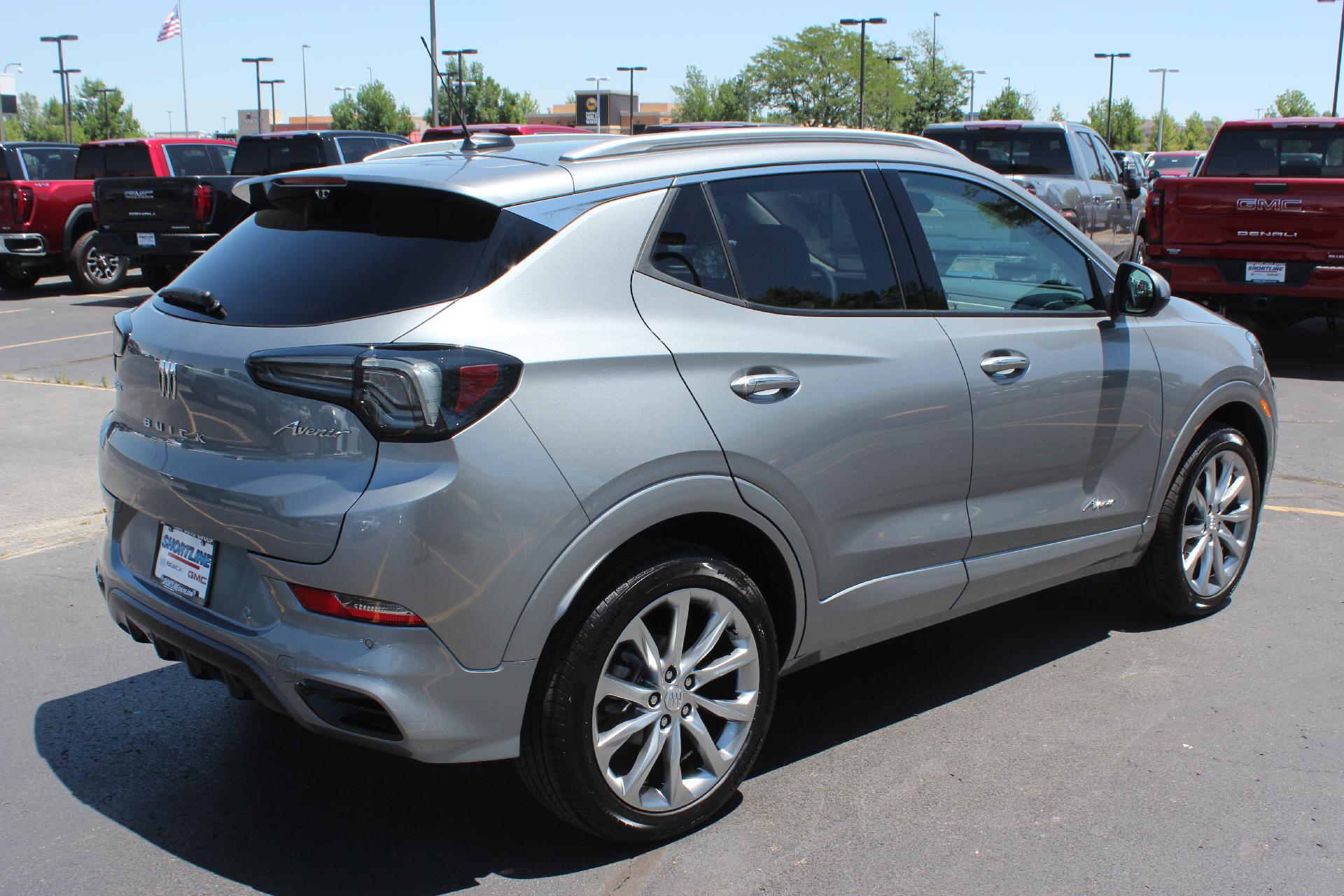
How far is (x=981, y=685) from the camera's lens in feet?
14.7

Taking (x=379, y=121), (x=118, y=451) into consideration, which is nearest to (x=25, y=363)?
(x=118, y=451)

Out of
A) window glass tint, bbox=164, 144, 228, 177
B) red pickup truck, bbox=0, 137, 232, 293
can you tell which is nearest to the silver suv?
red pickup truck, bbox=0, 137, 232, 293

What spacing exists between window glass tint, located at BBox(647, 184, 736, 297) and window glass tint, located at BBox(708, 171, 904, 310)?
49mm

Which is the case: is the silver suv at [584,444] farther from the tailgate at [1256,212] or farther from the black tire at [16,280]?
the black tire at [16,280]

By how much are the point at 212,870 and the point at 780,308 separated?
2.07m

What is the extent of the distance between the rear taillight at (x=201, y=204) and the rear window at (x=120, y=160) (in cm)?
269

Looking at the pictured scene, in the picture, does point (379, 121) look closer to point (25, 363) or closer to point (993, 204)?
point (25, 363)

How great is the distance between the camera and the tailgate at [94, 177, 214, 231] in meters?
15.8

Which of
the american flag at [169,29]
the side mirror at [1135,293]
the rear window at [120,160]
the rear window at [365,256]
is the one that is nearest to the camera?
the rear window at [365,256]

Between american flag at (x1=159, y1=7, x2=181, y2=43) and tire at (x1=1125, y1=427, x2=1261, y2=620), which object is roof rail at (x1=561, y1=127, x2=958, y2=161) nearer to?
tire at (x1=1125, y1=427, x2=1261, y2=620)

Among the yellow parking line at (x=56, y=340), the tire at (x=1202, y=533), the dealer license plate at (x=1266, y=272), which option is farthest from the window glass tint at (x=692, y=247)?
the yellow parking line at (x=56, y=340)

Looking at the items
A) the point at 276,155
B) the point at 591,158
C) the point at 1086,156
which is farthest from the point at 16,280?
the point at 591,158

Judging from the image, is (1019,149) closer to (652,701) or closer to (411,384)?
(652,701)

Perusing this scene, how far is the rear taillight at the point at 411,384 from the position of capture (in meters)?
2.82
